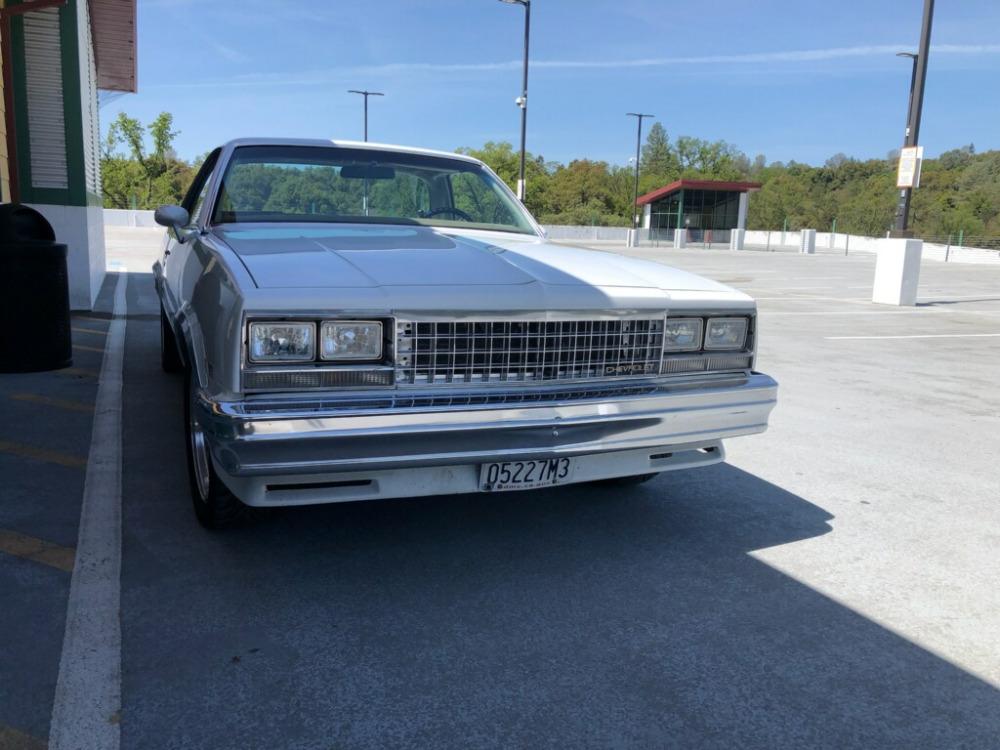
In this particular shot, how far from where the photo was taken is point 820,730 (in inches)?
83.7

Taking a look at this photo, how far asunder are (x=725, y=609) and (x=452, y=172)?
2.95m

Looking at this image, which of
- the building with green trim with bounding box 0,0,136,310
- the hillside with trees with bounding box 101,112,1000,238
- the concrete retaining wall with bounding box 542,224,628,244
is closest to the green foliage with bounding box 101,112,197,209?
the hillside with trees with bounding box 101,112,1000,238

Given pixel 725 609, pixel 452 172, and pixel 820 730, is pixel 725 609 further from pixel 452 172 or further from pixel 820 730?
pixel 452 172

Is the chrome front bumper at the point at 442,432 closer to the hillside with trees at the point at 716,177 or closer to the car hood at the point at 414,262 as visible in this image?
the car hood at the point at 414,262

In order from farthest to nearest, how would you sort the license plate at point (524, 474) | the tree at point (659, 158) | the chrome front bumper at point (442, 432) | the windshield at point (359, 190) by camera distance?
the tree at point (659, 158) → the windshield at point (359, 190) → the license plate at point (524, 474) → the chrome front bumper at point (442, 432)

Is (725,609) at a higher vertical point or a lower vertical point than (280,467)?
lower

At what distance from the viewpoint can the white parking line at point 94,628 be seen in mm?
A: 2020

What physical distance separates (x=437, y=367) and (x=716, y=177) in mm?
102040

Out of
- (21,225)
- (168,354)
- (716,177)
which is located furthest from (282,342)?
(716,177)

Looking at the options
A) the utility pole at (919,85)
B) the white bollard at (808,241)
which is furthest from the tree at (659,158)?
the utility pole at (919,85)

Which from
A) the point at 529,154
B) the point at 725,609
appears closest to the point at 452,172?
the point at 725,609

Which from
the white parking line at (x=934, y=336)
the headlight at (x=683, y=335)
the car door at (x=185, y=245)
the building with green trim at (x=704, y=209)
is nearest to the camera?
the headlight at (x=683, y=335)

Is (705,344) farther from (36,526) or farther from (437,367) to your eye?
(36,526)

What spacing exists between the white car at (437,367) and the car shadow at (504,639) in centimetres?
37
